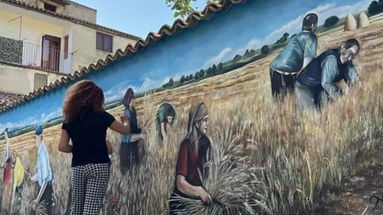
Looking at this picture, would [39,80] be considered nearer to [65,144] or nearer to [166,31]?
[166,31]

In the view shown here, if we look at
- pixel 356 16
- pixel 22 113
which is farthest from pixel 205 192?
pixel 22 113

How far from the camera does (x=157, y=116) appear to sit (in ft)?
18.4

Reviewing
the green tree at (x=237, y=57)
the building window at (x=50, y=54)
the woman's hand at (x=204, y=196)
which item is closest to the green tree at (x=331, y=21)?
the green tree at (x=237, y=57)

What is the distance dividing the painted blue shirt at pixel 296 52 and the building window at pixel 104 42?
21690mm

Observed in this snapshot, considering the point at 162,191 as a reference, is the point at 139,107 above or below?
above

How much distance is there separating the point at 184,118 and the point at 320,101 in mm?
1755

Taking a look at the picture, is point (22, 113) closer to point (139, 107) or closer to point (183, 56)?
Answer: point (139, 107)

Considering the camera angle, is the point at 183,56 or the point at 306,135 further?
the point at 183,56

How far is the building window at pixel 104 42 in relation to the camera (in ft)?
82.3

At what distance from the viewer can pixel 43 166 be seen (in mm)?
8055

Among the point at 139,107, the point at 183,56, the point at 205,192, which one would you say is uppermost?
the point at 183,56

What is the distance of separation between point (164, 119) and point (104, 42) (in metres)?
20.6

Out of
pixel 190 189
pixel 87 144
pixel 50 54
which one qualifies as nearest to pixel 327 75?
pixel 190 189

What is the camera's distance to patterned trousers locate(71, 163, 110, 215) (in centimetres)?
428
